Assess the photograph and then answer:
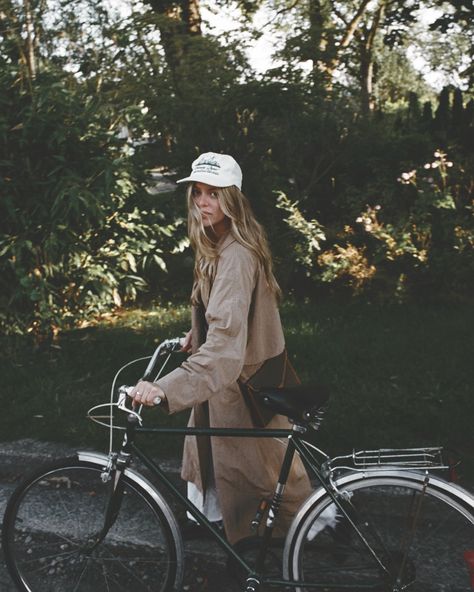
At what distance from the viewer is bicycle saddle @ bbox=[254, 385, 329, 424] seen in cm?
223

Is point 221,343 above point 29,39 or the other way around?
the other way around

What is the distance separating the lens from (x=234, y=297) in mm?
2271

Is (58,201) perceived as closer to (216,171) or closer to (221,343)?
(216,171)

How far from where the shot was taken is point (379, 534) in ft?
7.55

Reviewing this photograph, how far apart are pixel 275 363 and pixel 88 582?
1.23 meters

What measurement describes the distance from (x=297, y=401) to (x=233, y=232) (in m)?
0.68

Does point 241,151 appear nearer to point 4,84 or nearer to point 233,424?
point 4,84

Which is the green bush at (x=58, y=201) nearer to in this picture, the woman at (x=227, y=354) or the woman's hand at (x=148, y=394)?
the woman at (x=227, y=354)

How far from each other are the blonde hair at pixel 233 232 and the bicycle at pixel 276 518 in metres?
0.47

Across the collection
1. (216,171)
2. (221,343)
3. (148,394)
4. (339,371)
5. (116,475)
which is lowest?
(339,371)

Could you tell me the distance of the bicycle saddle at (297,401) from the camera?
7.32 ft

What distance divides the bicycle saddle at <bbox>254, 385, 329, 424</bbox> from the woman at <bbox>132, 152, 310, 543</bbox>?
6.0 inches

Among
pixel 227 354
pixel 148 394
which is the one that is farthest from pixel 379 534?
pixel 148 394

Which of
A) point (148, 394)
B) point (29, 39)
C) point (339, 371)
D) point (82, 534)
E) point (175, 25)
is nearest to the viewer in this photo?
point (148, 394)
